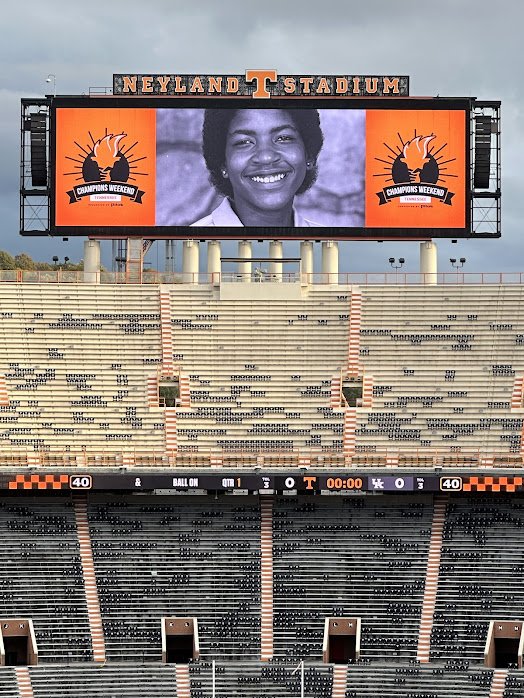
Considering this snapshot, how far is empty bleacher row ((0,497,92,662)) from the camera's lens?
6050cm

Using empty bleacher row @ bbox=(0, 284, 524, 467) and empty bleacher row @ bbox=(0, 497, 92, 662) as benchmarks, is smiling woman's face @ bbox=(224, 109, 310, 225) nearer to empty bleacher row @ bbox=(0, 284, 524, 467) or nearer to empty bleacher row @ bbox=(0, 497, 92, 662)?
empty bleacher row @ bbox=(0, 284, 524, 467)

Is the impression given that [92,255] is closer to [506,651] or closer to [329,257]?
[329,257]

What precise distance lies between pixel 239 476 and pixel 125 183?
54.2 ft

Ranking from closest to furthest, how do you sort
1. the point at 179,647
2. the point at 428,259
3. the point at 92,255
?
the point at 179,647, the point at 428,259, the point at 92,255

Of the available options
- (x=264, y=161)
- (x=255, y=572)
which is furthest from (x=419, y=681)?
(x=264, y=161)

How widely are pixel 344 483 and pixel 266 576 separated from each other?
16.0ft

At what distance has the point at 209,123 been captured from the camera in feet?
236

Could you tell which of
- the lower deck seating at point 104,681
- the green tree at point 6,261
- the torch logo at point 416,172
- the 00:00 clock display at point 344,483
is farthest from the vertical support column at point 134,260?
the green tree at point 6,261

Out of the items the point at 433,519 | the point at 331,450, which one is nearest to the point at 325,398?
the point at 331,450

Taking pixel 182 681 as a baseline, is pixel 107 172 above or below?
above

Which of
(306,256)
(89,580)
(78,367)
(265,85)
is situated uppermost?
(265,85)

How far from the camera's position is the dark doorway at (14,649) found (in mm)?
61500

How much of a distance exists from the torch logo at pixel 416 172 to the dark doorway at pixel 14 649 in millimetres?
25834

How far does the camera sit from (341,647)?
2413 inches
